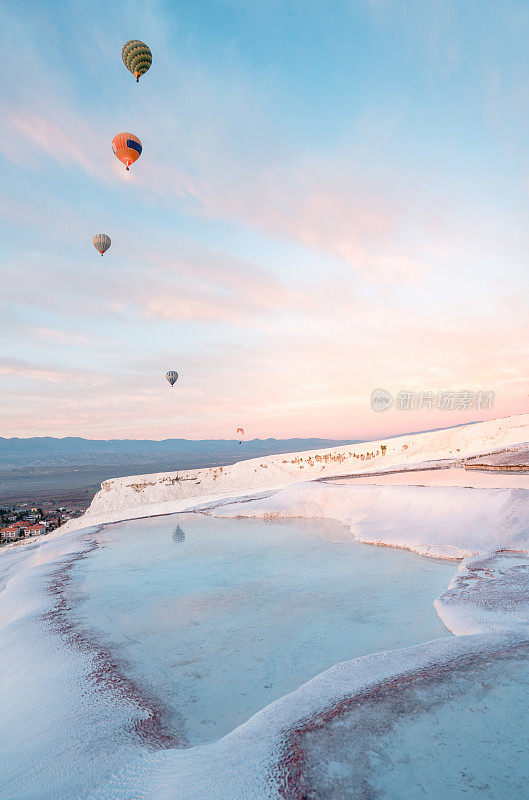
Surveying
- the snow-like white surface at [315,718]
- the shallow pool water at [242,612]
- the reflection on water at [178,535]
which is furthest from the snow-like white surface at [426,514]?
the reflection on water at [178,535]

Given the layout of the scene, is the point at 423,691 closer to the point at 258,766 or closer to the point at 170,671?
the point at 258,766

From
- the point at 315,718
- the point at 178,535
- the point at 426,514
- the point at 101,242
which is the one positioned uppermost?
the point at 101,242

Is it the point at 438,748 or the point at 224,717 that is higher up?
Answer: the point at 438,748

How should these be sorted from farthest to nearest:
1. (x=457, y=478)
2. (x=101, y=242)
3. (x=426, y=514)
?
(x=101, y=242), (x=457, y=478), (x=426, y=514)

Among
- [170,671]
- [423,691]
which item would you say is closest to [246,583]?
[170,671]

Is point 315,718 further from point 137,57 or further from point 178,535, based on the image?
point 137,57

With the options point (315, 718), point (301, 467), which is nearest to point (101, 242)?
point (301, 467)

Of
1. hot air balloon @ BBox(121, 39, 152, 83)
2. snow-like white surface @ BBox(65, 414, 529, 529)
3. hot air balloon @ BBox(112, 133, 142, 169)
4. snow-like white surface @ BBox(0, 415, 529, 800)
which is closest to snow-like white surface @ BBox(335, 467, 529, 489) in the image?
snow-like white surface @ BBox(0, 415, 529, 800)

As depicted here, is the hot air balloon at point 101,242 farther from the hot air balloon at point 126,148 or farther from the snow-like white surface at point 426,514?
the snow-like white surface at point 426,514

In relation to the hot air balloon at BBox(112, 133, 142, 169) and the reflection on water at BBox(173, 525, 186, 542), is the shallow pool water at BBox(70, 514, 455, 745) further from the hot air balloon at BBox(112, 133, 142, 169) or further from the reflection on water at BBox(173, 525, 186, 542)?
the hot air balloon at BBox(112, 133, 142, 169)
